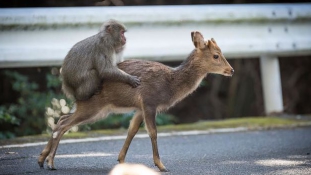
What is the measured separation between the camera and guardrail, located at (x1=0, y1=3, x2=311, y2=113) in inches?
301

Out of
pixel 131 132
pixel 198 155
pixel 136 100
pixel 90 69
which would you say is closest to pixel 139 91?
pixel 136 100

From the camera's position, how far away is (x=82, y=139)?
7.37 m

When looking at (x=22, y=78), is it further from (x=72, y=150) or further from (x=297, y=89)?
(x=297, y=89)

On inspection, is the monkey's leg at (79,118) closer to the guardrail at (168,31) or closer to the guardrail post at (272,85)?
the guardrail at (168,31)

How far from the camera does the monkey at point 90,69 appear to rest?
19.9 feet

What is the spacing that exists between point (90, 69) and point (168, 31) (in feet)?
8.38

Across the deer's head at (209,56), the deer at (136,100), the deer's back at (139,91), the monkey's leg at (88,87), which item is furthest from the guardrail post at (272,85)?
the monkey's leg at (88,87)

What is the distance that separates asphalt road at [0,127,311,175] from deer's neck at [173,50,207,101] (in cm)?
64

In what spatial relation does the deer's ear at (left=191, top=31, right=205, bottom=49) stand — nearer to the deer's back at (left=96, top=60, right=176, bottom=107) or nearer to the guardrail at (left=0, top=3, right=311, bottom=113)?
the deer's back at (left=96, top=60, right=176, bottom=107)

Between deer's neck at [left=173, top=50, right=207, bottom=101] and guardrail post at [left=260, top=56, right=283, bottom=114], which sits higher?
deer's neck at [left=173, top=50, right=207, bottom=101]

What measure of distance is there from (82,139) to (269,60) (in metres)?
3.11

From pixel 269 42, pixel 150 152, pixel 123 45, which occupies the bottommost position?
pixel 150 152

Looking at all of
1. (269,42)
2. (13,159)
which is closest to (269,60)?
(269,42)

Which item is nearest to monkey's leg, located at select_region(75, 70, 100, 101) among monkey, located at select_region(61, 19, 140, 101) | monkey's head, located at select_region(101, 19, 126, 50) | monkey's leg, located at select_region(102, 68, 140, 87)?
monkey, located at select_region(61, 19, 140, 101)
